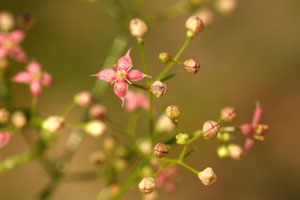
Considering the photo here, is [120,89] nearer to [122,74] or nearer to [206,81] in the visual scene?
[122,74]

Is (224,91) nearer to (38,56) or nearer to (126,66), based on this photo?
(38,56)

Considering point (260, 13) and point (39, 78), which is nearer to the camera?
point (39, 78)

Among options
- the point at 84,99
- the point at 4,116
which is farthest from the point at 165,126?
the point at 4,116

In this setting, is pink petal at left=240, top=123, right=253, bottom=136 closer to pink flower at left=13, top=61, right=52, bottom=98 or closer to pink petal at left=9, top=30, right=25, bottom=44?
pink flower at left=13, top=61, right=52, bottom=98

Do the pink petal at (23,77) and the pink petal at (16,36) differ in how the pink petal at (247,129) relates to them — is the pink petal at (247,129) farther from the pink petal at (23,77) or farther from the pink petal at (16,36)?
the pink petal at (16,36)

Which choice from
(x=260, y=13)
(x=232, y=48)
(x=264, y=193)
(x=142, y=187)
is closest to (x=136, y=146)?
(x=142, y=187)

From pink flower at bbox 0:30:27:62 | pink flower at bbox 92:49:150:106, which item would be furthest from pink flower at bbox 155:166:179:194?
pink flower at bbox 0:30:27:62
